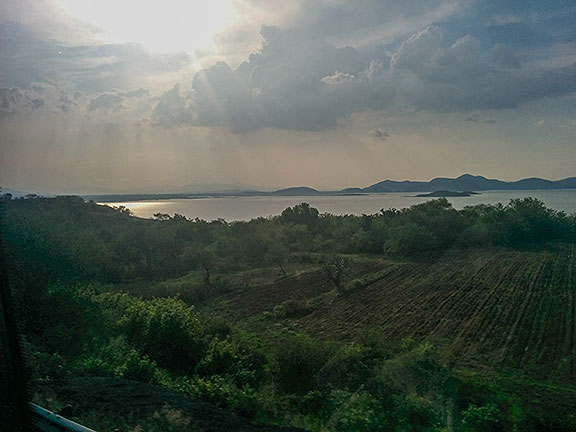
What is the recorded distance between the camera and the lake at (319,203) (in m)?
2.65

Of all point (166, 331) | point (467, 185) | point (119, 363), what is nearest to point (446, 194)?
point (467, 185)

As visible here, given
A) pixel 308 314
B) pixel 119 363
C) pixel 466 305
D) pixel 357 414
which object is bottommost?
pixel 119 363

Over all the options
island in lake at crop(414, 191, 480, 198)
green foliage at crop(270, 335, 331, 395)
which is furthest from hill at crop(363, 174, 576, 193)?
green foliage at crop(270, 335, 331, 395)

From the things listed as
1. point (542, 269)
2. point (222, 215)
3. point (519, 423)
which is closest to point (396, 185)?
point (542, 269)

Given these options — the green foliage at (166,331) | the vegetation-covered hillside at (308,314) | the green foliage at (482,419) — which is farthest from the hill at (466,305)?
the green foliage at (166,331)

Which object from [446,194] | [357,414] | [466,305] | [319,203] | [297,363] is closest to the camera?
[357,414]

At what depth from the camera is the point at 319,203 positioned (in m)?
3.61

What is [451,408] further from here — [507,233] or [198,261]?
[198,261]

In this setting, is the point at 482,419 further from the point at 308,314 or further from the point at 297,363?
the point at 308,314

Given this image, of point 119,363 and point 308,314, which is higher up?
point 308,314

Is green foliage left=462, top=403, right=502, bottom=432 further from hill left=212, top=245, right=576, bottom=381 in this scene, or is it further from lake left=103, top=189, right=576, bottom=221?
Result: lake left=103, top=189, right=576, bottom=221

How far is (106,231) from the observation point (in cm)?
430

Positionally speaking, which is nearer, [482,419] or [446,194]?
[482,419]

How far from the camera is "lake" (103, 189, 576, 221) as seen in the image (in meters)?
2.65
